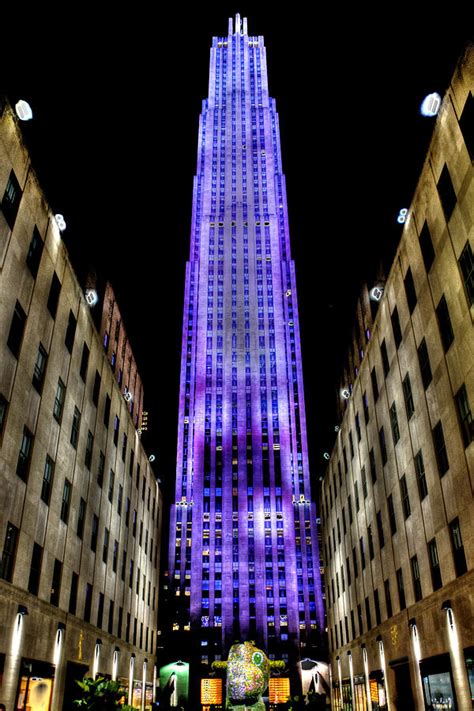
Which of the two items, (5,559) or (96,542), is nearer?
(5,559)

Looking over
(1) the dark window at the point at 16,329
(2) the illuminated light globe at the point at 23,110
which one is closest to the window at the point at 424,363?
(1) the dark window at the point at 16,329

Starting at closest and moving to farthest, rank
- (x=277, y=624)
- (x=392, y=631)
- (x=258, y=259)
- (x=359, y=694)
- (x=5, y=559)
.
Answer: (x=5, y=559), (x=392, y=631), (x=359, y=694), (x=277, y=624), (x=258, y=259)

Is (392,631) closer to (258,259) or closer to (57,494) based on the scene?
(57,494)

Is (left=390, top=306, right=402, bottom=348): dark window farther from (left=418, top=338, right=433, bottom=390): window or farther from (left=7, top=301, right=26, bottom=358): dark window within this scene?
(left=7, top=301, right=26, bottom=358): dark window

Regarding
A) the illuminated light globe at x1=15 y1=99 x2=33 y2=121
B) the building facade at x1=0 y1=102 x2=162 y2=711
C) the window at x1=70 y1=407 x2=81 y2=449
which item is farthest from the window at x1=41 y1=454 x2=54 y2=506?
the illuminated light globe at x1=15 y1=99 x2=33 y2=121

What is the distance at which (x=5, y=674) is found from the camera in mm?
22516

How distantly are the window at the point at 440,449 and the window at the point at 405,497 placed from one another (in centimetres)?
559

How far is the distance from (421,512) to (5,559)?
19.3 metres

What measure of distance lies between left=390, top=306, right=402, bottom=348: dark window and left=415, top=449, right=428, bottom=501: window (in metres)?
6.80

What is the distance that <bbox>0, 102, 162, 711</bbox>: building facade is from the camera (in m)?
23.6

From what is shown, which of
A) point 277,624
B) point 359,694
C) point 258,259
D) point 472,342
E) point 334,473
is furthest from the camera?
point 258,259

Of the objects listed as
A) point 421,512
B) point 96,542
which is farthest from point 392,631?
point 96,542

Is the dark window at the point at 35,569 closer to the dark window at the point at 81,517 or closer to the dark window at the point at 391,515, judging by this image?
the dark window at the point at 81,517

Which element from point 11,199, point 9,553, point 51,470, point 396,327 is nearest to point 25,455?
point 51,470
